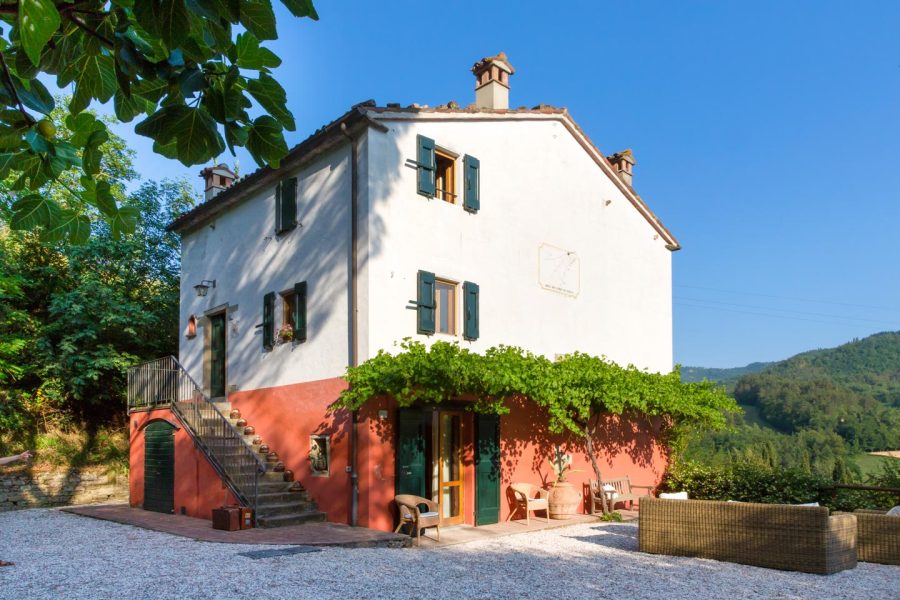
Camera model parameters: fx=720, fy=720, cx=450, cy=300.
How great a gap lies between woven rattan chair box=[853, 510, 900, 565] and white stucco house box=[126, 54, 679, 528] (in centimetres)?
548

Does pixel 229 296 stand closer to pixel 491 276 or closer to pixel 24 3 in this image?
pixel 491 276

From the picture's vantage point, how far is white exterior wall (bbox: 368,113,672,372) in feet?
37.3

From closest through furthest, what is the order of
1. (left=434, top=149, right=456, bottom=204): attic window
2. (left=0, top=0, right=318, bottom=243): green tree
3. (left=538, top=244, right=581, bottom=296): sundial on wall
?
(left=0, top=0, right=318, bottom=243): green tree
(left=434, top=149, right=456, bottom=204): attic window
(left=538, top=244, right=581, bottom=296): sundial on wall

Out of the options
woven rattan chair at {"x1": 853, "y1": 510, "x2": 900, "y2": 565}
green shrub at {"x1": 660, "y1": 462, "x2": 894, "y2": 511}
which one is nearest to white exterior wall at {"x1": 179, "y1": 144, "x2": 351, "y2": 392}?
woven rattan chair at {"x1": 853, "y1": 510, "x2": 900, "y2": 565}

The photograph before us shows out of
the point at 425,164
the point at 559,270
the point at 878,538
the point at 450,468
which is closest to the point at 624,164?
the point at 559,270

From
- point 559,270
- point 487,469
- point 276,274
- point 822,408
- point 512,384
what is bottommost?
point 822,408

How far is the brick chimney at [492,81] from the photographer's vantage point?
45.8ft

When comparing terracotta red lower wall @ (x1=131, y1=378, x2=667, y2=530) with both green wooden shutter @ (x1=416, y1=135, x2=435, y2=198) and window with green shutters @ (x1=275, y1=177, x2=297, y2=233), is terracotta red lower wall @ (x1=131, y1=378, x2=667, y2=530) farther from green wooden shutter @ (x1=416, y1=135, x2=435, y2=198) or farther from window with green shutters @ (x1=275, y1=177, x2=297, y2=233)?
green wooden shutter @ (x1=416, y1=135, x2=435, y2=198)

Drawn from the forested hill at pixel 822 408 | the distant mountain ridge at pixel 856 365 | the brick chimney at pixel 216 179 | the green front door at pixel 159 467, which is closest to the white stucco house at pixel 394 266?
the green front door at pixel 159 467

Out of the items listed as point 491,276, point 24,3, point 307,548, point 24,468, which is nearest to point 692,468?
point 491,276

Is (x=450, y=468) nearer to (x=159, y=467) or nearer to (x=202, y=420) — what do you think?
(x=202, y=420)

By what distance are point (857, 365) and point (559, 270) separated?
225 ft

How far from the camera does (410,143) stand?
38.9 ft

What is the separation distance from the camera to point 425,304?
1155 centimetres
